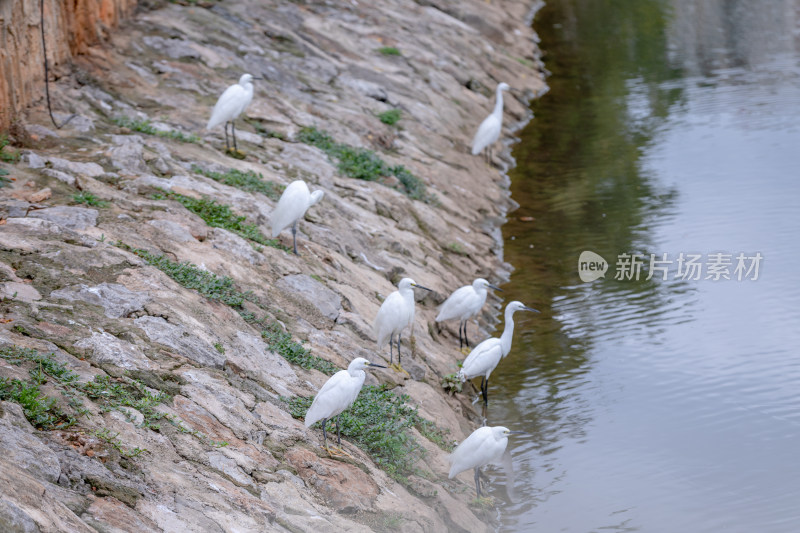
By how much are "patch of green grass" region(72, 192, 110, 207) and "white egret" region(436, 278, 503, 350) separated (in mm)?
4198

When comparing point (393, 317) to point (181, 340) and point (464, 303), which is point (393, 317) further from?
point (181, 340)

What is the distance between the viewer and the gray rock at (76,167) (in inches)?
370

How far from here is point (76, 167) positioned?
9547 mm

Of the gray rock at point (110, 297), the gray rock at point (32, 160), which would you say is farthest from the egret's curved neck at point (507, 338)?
the gray rock at point (32, 160)

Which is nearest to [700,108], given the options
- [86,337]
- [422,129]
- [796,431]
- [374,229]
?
[422,129]

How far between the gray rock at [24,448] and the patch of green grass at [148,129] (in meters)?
6.77

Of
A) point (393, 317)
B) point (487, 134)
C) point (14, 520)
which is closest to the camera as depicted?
point (14, 520)

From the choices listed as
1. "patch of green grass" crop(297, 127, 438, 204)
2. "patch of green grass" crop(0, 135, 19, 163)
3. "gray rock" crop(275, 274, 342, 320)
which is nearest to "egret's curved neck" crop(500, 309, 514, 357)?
"gray rock" crop(275, 274, 342, 320)

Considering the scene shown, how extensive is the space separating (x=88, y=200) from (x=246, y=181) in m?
2.58

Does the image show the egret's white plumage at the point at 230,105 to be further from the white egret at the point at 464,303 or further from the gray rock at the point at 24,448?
the gray rock at the point at 24,448

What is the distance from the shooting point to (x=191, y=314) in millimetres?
7465

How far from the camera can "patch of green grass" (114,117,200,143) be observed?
11.3 m

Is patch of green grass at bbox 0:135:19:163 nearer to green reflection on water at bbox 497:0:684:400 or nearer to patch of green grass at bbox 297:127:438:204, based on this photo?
patch of green grass at bbox 297:127:438:204

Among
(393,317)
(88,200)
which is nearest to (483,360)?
(393,317)
